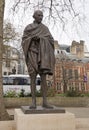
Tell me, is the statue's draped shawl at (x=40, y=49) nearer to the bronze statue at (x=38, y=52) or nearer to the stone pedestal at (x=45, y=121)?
the bronze statue at (x=38, y=52)

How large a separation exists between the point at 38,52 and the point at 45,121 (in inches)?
64.2

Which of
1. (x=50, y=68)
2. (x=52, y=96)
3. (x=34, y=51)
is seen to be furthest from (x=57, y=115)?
(x=52, y=96)

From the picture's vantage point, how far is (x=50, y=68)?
22.0 feet

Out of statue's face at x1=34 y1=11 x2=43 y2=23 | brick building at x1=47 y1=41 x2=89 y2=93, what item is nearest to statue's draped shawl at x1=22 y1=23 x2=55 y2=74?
statue's face at x1=34 y1=11 x2=43 y2=23

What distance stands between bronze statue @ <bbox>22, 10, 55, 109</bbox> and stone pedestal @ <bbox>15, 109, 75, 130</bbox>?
47 cm

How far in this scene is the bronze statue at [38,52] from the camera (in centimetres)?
666

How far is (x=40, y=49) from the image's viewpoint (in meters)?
6.70

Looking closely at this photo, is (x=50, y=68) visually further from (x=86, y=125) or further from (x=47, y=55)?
(x=86, y=125)

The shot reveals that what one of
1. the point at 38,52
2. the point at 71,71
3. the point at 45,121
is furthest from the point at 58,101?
the point at 71,71

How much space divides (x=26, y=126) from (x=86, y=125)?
6.07 ft

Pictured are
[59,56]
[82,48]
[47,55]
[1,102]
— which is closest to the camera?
[47,55]

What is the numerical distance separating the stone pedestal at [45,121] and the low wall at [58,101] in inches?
561

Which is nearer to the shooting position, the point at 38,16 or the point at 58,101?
the point at 38,16

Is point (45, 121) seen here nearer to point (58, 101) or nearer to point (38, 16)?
point (38, 16)
